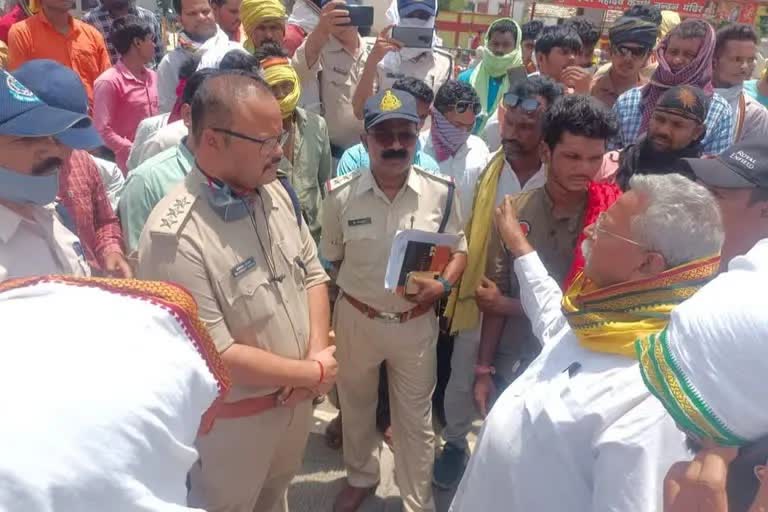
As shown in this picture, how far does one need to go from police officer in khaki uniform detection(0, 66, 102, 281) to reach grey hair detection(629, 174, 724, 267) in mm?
1634

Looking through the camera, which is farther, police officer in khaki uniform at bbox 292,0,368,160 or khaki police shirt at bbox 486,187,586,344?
police officer in khaki uniform at bbox 292,0,368,160

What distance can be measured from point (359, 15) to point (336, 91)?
0.52 m

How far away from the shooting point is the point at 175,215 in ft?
5.88

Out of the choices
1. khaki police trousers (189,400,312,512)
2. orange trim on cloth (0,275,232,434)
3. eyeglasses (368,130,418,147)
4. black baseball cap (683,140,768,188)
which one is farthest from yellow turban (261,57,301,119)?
orange trim on cloth (0,275,232,434)

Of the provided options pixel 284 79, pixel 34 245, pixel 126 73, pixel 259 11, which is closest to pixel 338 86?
pixel 259 11

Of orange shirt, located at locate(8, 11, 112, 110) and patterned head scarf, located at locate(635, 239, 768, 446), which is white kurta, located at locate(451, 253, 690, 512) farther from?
orange shirt, located at locate(8, 11, 112, 110)

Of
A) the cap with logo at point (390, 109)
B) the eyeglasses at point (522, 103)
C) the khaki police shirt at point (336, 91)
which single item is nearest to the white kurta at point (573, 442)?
the cap with logo at point (390, 109)

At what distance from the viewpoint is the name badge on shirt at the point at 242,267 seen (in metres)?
1.87

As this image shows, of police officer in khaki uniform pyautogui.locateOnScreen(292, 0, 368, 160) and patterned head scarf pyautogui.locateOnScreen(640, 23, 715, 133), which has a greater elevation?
patterned head scarf pyautogui.locateOnScreen(640, 23, 715, 133)

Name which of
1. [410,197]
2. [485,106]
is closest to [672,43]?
[485,106]

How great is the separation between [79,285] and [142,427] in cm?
28

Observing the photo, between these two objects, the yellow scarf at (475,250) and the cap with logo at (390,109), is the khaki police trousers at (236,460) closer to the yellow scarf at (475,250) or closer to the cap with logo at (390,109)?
the yellow scarf at (475,250)

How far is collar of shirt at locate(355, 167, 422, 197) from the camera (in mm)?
2574

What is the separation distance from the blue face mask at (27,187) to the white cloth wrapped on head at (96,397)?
2.84 ft
